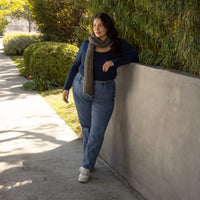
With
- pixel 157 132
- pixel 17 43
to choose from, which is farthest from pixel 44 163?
pixel 17 43

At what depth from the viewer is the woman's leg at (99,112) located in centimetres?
361

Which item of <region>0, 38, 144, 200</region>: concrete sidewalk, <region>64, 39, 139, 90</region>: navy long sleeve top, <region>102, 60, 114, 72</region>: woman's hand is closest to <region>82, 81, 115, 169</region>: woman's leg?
<region>64, 39, 139, 90</region>: navy long sleeve top

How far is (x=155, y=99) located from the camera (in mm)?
3002

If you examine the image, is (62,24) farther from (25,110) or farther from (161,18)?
(161,18)

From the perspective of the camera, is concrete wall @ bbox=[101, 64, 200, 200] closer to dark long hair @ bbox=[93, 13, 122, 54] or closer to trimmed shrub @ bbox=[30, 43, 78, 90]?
dark long hair @ bbox=[93, 13, 122, 54]

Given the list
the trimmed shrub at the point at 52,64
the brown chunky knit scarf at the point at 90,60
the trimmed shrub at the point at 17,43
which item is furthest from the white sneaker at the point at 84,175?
the trimmed shrub at the point at 17,43

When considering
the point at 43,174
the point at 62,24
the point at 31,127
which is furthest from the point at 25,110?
the point at 62,24

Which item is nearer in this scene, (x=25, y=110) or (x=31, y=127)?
(x=31, y=127)

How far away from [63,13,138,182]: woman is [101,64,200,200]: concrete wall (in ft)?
0.60

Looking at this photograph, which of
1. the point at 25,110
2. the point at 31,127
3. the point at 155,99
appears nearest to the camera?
the point at 155,99

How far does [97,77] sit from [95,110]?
373 mm

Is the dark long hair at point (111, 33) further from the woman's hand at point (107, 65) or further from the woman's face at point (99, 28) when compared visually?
the woman's hand at point (107, 65)

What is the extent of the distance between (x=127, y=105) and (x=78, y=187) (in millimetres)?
1061

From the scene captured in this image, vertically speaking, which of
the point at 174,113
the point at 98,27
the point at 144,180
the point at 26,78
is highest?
the point at 98,27
